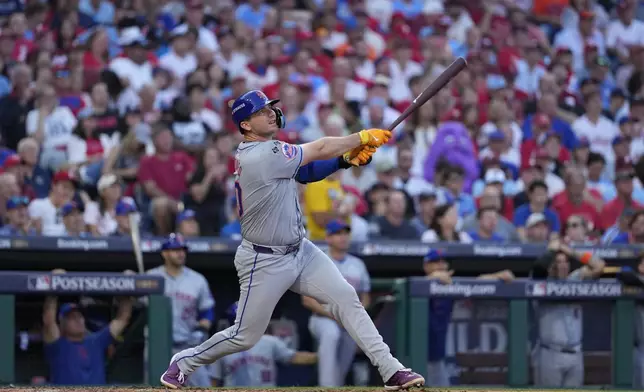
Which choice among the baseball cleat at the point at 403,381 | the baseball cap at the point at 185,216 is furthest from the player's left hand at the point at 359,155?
the baseball cap at the point at 185,216

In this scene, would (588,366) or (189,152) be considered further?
(189,152)

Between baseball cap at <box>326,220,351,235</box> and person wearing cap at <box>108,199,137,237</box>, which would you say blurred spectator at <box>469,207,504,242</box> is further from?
person wearing cap at <box>108,199,137,237</box>

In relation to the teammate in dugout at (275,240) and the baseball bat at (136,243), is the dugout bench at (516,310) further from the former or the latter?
the teammate in dugout at (275,240)

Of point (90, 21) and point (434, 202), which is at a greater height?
point (90, 21)

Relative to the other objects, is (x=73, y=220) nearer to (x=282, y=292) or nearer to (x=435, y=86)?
(x=282, y=292)

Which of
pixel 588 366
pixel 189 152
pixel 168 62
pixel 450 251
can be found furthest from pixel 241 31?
pixel 588 366

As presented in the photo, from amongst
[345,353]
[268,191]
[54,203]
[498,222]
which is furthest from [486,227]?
[268,191]

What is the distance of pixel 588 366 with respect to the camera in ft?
28.1

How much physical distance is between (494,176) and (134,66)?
11.8ft

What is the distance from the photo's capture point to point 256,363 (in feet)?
28.1

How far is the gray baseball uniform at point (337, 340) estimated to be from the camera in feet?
27.9

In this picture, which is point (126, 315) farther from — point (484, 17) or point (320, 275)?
point (484, 17)

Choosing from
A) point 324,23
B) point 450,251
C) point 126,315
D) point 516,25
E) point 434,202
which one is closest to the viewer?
point 126,315

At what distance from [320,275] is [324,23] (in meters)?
7.58
